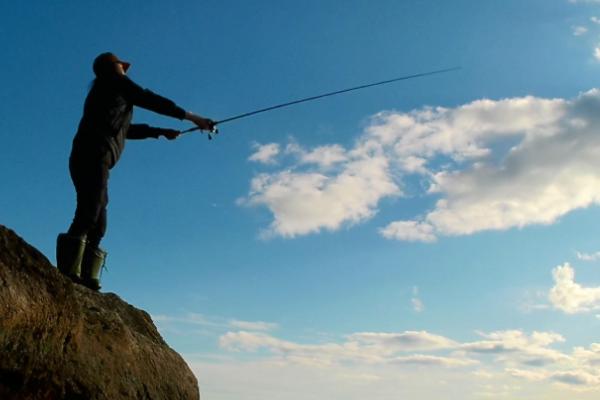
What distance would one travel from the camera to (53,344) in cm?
570

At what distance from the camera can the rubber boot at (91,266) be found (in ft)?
24.3

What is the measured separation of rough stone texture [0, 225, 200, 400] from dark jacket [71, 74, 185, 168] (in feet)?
5.12

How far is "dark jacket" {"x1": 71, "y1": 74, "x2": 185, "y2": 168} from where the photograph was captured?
726 cm

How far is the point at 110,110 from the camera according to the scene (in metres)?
7.34

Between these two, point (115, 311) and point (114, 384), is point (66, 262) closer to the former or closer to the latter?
point (115, 311)

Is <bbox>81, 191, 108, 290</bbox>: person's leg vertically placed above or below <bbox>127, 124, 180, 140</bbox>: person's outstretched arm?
below

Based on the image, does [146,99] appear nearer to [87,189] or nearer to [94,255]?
[87,189]

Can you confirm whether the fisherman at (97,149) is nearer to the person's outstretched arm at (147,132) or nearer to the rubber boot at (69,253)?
the rubber boot at (69,253)

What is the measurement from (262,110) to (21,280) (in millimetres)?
4617

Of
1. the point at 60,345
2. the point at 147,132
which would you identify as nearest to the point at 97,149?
the point at 147,132

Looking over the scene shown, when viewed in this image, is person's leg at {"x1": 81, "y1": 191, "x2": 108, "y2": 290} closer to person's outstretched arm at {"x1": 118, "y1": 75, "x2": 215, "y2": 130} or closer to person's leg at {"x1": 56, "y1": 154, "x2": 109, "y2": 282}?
person's leg at {"x1": 56, "y1": 154, "x2": 109, "y2": 282}

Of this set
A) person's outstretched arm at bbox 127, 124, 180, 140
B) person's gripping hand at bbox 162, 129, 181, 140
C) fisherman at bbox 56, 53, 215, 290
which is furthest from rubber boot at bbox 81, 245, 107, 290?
person's gripping hand at bbox 162, 129, 181, 140

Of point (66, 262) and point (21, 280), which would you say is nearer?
point (21, 280)

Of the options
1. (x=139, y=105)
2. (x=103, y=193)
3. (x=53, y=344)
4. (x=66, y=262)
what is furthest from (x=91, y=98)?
(x=53, y=344)
